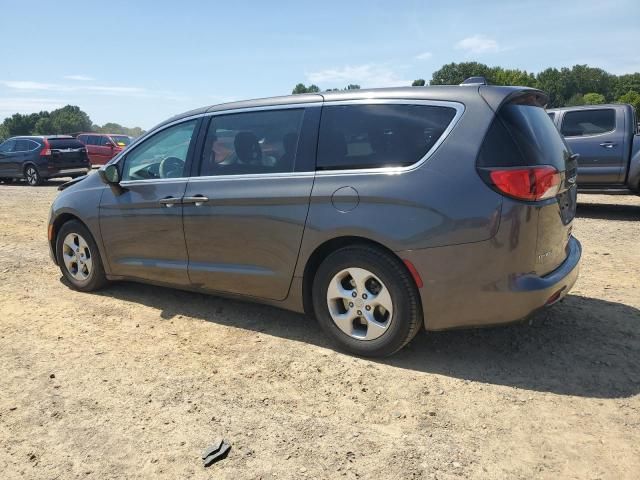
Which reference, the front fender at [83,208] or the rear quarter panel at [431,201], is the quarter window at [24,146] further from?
the rear quarter panel at [431,201]

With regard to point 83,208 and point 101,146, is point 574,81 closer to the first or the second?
point 101,146

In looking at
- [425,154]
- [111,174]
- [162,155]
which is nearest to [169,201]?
→ [162,155]

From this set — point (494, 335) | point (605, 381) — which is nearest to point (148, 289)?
point (494, 335)

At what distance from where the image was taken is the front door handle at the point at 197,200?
4.17 metres

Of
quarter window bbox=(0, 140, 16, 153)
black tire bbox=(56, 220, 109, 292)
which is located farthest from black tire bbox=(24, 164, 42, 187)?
black tire bbox=(56, 220, 109, 292)

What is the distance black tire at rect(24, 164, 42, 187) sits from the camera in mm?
17000

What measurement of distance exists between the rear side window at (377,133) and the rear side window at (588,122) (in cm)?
766

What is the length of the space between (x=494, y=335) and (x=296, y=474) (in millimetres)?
2051

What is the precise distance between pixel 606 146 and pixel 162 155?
317 inches

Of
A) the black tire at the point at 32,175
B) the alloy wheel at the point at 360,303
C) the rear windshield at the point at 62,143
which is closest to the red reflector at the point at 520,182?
the alloy wheel at the point at 360,303

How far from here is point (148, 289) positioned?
5.38 meters

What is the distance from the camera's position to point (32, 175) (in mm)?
17172

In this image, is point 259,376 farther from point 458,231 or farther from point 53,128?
point 53,128

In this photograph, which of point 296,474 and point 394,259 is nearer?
point 296,474
